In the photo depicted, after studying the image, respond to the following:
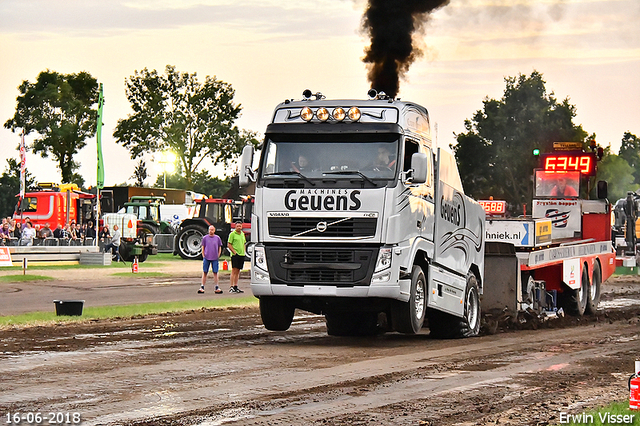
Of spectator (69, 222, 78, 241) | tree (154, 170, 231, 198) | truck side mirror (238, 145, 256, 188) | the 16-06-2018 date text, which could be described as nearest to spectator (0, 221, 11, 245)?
spectator (69, 222, 78, 241)

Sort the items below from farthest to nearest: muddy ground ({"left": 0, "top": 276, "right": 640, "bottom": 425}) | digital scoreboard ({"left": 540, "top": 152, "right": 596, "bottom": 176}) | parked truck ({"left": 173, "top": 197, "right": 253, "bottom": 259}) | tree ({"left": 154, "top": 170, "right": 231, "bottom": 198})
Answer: tree ({"left": 154, "top": 170, "right": 231, "bottom": 198}), parked truck ({"left": 173, "top": 197, "right": 253, "bottom": 259}), digital scoreboard ({"left": 540, "top": 152, "right": 596, "bottom": 176}), muddy ground ({"left": 0, "top": 276, "right": 640, "bottom": 425})

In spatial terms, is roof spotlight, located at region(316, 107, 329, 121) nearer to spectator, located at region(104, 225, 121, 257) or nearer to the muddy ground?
the muddy ground

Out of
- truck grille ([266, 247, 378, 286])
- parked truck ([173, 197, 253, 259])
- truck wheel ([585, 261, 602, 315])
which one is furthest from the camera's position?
parked truck ([173, 197, 253, 259])

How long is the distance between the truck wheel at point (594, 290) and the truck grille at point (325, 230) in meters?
9.54

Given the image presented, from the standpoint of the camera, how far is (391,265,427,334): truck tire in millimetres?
13977

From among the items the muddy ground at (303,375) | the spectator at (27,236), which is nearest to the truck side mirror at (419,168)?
the muddy ground at (303,375)

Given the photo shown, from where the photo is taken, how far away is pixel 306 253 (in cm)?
1380

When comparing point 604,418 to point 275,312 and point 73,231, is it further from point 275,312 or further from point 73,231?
point 73,231

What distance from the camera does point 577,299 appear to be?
2062cm

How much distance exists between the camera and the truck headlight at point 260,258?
14.0 m

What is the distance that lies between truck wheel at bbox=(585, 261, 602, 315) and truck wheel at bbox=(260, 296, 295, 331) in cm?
887

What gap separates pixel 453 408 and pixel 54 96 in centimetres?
7438

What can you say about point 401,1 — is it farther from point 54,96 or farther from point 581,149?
point 54,96

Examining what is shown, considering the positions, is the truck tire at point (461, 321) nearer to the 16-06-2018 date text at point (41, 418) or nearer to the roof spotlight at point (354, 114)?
the roof spotlight at point (354, 114)
